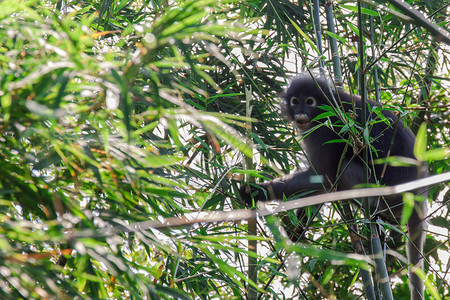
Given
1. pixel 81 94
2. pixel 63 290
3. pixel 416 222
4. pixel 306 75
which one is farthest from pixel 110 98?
pixel 306 75

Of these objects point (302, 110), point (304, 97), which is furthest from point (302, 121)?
point (304, 97)

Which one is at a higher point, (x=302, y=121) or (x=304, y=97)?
(x=304, y=97)

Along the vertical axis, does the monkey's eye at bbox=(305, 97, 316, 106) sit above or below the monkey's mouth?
above

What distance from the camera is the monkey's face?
2.66 m

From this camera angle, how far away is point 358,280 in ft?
8.51

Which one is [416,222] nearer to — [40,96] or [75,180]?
[75,180]

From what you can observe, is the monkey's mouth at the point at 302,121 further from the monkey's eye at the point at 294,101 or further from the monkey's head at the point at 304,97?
the monkey's eye at the point at 294,101

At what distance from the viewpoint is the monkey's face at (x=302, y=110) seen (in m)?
2.66

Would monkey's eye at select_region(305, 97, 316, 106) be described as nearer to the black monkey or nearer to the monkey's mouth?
the black monkey

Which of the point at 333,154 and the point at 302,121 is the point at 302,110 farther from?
the point at 333,154

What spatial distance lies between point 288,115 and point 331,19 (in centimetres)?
113

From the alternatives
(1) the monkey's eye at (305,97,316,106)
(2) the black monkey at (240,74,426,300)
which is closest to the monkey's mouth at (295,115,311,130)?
(2) the black monkey at (240,74,426,300)

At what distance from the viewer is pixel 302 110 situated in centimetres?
272

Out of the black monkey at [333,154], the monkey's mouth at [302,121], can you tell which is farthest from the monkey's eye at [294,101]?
the monkey's mouth at [302,121]
